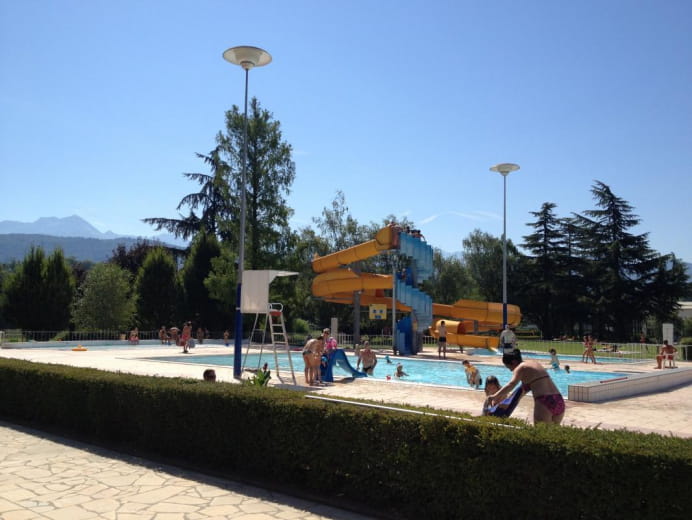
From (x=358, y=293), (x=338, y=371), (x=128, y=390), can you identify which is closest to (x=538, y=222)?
(x=358, y=293)

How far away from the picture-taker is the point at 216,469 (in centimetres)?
742

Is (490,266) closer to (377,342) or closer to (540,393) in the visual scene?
(377,342)

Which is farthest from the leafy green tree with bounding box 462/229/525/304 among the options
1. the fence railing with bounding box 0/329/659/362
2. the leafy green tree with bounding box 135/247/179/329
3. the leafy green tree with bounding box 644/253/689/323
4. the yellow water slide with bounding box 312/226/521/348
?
the leafy green tree with bounding box 135/247/179/329

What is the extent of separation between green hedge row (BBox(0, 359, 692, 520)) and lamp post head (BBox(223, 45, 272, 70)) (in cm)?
923

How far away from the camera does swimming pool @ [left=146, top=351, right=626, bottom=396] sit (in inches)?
792

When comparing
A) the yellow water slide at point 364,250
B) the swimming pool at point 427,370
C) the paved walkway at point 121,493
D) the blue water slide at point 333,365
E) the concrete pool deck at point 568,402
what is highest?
the yellow water slide at point 364,250

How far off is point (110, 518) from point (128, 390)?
3.21m

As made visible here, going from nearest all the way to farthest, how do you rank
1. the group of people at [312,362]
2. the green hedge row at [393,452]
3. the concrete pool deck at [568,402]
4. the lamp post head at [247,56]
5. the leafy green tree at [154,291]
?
the green hedge row at [393,452] < the concrete pool deck at [568,402] < the lamp post head at [247,56] < the group of people at [312,362] < the leafy green tree at [154,291]

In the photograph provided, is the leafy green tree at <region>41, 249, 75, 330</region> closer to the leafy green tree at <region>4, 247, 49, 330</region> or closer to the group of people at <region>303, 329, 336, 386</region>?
the leafy green tree at <region>4, 247, 49, 330</region>

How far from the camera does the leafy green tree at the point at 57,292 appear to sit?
3578 cm

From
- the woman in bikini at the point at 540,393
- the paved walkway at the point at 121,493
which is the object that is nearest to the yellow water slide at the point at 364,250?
the paved walkway at the point at 121,493

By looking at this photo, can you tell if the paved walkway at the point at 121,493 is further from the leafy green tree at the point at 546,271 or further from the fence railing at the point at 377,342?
the leafy green tree at the point at 546,271

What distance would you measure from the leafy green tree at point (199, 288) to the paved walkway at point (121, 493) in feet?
115

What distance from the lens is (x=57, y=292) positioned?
3603 cm
